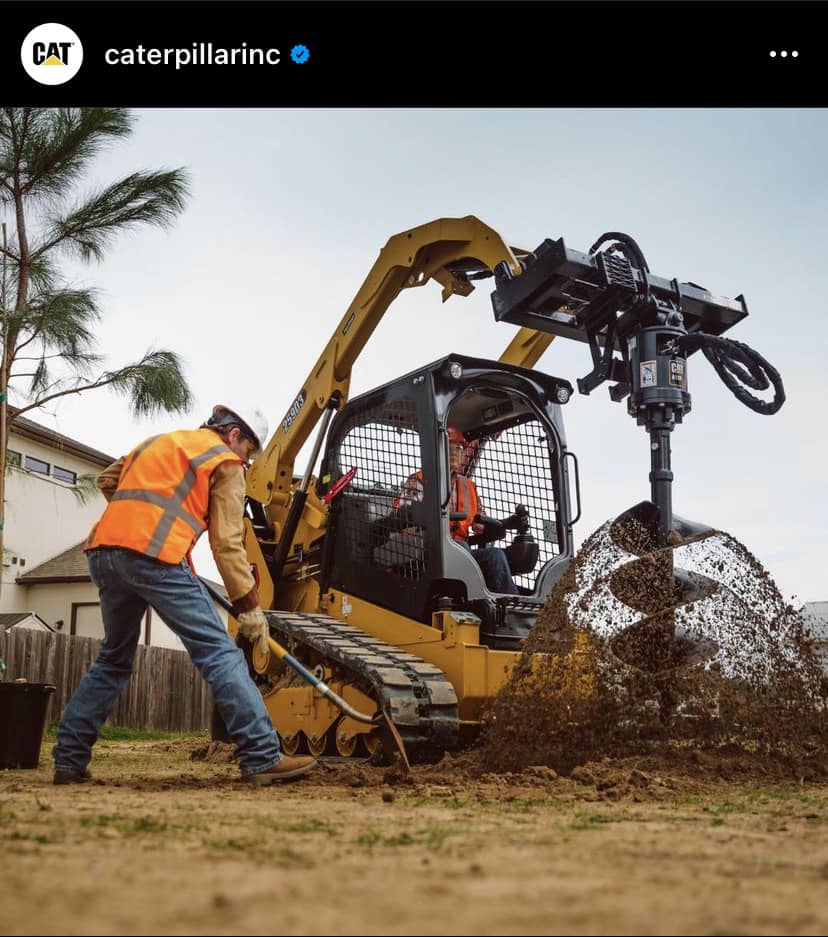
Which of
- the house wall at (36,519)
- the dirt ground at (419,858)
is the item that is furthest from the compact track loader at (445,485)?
the house wall at (36,519)

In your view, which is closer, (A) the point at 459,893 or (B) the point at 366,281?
(A) the point at 459,893

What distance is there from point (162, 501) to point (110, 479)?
657mm

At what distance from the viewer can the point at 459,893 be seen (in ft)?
7.56

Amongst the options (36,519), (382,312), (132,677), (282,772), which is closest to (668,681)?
(282,772)

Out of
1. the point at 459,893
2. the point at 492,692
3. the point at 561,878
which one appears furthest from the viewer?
the point at 492,692

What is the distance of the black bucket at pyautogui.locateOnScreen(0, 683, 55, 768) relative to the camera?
6770 millimetres

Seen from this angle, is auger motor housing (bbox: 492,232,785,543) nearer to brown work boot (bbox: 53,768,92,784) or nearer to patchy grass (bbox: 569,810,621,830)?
patchy grass (bbox: 569,810,621,830)

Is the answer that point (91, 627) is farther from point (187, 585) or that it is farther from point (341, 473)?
point (187, 585)

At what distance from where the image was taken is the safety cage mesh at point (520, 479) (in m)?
7.30

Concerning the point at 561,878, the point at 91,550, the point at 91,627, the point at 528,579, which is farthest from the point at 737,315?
the point at 91,627

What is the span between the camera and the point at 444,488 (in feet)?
21.9

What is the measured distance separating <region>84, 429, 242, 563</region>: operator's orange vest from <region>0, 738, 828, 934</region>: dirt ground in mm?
1191

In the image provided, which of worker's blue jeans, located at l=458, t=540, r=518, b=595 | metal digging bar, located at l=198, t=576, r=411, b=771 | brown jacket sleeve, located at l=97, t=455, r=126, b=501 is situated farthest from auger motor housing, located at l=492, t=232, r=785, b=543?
brown jacket sleeve, located at l=97, t=455, r=126, b=501

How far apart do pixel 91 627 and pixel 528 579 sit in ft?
58.4
